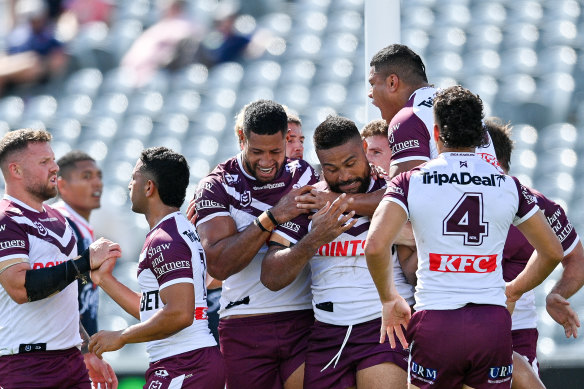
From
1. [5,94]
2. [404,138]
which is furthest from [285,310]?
[5,94]

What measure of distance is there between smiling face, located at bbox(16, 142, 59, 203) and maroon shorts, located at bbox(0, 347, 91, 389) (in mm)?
984

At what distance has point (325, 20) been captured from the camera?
13.4 meters

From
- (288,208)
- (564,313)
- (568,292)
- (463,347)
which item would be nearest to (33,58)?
(288,208)

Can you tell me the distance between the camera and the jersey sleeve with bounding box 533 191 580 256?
208 inches

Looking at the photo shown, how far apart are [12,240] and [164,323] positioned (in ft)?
4.07

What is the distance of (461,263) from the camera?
414cm

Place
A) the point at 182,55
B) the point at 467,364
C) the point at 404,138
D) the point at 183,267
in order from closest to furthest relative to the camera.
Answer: the point at 467,364 < the point at 183,267 < the point at 404,138 < the point at 182,55

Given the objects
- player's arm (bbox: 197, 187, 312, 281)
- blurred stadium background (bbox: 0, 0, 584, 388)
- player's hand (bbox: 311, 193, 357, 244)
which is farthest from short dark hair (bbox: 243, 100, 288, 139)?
blurred stadium background (bbox: 0, 0, 584, 388)

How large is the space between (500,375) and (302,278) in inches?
57.7

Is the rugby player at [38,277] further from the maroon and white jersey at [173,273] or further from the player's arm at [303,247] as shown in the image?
the player's arm at [303,247]

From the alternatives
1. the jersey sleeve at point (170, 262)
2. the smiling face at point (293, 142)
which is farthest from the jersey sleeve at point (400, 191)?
the smiling face at point (293, 142)

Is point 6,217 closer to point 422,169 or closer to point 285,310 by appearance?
point 285,310

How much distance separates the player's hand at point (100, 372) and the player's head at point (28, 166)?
1.05 m

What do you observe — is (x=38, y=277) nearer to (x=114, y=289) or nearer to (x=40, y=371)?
(x=114, y=289)
